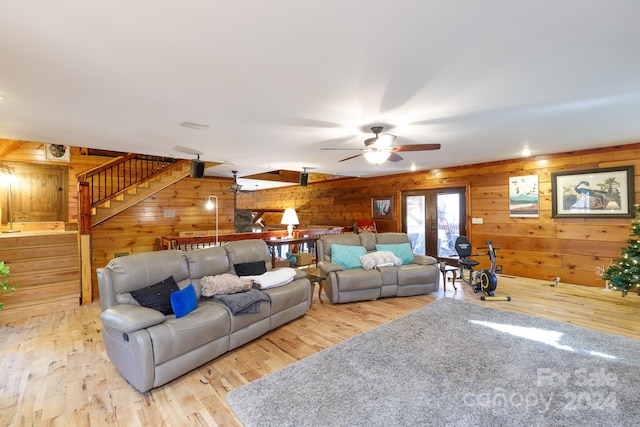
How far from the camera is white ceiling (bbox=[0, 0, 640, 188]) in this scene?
1.52 metres

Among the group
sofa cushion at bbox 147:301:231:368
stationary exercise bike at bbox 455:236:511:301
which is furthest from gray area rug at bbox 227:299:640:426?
stationary exercise bike at bbox 455:236:511:301

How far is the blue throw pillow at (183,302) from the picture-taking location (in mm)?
2543

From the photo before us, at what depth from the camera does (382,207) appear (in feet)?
26.0

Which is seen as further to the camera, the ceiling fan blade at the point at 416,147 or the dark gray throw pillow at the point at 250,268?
the dark gray throw pillow at the point at 250,268

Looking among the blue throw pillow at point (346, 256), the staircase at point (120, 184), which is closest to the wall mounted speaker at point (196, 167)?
the staircase at point (120, 184)

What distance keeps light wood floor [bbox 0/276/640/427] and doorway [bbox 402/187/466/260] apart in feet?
7.10

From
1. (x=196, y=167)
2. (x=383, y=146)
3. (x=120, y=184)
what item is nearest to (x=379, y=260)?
(x=383, y=146)

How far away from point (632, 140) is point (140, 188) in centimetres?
820

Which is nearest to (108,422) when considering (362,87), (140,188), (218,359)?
(218,359)

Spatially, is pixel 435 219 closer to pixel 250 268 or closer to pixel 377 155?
pixel 377 155

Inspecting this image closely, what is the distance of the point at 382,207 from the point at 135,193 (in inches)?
227

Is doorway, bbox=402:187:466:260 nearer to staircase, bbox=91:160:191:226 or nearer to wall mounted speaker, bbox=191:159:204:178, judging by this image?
wall mounted speaker, bbox=191:159:204:178

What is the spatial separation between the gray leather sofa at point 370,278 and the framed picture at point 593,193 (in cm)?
261

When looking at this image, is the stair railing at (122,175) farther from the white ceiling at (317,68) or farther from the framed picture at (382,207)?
the framed picture at (382,207)
